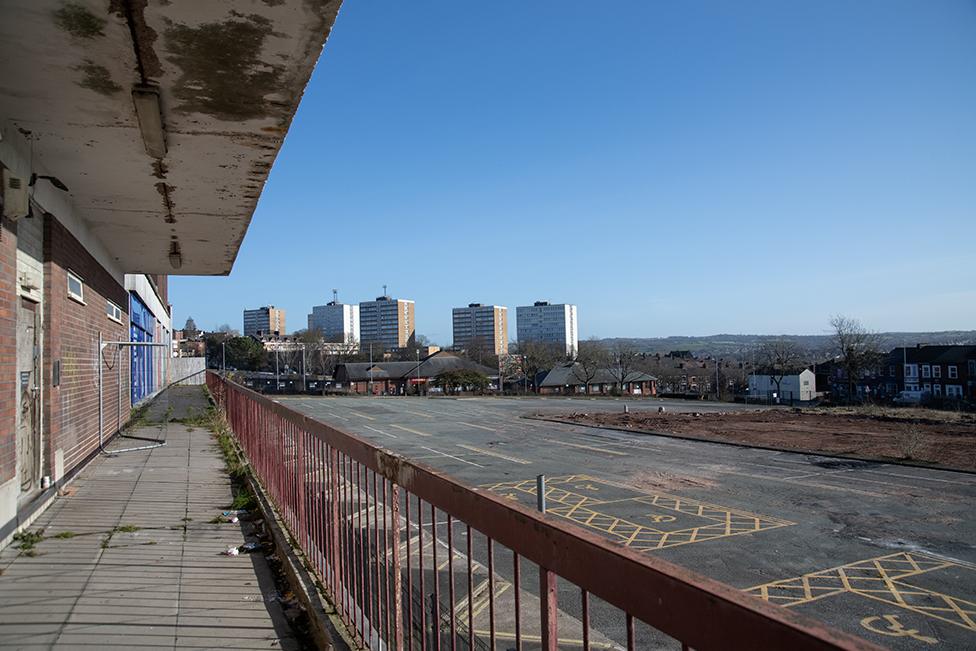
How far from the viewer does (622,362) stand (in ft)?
321

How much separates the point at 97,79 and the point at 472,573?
13.9ft

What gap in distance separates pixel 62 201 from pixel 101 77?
13.9 ft

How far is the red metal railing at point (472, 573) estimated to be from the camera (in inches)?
50.8

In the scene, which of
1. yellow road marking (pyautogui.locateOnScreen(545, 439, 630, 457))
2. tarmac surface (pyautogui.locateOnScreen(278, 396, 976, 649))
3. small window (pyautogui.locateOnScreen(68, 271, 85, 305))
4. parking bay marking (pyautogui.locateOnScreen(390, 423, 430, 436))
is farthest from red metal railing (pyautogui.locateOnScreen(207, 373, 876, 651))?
parking bay marking (pyautogui.locateOnScreen(390, 423, 430, 436))

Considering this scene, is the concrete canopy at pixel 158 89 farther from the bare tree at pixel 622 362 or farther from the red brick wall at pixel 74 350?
the bare tree at pixel 622 362

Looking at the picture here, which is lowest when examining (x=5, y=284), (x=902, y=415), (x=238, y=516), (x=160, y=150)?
(x=902, y=415)

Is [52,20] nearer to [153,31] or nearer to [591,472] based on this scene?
[153,31]

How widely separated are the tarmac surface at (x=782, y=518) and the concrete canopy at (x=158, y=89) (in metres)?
4.96

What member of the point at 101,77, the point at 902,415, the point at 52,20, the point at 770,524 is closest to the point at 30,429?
the point at 101,77

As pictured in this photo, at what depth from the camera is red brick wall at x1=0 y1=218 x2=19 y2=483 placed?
18.2 feet

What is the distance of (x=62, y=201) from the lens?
802 centimetres

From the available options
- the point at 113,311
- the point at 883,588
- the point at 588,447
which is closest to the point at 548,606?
the point at 883,588

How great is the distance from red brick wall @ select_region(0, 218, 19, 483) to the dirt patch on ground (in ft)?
69.1

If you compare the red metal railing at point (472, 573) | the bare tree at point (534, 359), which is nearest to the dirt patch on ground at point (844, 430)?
the red metal railing at point (472, 573)
